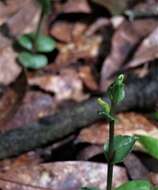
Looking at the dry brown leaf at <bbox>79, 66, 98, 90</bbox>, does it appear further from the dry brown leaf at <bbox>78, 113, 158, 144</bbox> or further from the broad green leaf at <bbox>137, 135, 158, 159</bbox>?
the broad green leaf at <bbox>137, 135, 158, 159</bbox>

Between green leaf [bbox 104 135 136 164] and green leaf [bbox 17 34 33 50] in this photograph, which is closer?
green leaf [bbox 104 135 136 164]

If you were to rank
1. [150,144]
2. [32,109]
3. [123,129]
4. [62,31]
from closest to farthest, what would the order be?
[150,144], [123,129], [32,109], [62,31]

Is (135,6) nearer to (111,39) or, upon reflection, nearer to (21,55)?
(111,39)

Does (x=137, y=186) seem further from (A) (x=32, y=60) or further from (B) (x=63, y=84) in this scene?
(A) (x=32, y=60)

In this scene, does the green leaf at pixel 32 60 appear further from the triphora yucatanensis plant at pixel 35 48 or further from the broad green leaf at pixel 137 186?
the broad green leaf at pixel 137 186

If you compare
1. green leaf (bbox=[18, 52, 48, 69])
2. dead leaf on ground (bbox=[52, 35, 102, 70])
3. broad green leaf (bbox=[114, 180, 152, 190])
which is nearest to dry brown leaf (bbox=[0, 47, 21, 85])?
green leaf (bbox=[18, 52, 48, 69])

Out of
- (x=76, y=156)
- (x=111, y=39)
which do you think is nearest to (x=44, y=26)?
(x=111, y=39)

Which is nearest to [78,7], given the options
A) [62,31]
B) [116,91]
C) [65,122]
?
[62,31]

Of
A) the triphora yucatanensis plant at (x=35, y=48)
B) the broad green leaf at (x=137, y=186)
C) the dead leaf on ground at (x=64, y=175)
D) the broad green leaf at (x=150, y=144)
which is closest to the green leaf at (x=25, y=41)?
the triphora yucatanensis plant at (x=35, y=48)
